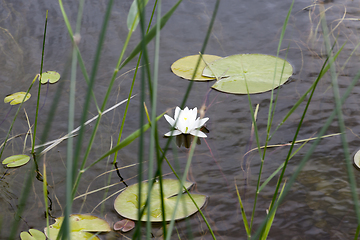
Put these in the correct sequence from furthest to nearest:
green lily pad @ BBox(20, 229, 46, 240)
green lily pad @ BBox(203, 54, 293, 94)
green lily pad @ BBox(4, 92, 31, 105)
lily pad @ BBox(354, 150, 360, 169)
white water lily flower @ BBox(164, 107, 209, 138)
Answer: green lily pad @ BBox(203, 54, 293, 94)
green lily pad @ BBox(4, 92, 31, 105)
white water lily flower @ BBox(164, 107, 209, 138)
lily pad @ BBox(354, 150, 360, 169)
green lily pad @ BBox(20, 229, 46, 240)

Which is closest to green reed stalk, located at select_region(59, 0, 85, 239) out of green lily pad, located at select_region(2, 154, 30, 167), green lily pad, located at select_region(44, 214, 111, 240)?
green lily pad, located at select_region(44, 214, 111, 240)

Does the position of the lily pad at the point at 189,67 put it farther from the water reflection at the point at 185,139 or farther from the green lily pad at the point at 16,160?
the green lily pad at the point at 16,160

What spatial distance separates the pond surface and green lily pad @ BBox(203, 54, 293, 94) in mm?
57

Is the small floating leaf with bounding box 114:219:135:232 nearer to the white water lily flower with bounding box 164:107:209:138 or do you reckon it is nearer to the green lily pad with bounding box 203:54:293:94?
the white water lily flower with bounding box 164:107:209:138

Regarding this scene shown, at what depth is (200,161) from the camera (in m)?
1.38

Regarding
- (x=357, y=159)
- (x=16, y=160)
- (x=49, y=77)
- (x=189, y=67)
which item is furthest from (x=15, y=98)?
(x=357, y=159)

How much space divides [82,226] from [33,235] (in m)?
0.16

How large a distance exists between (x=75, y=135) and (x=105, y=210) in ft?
1.43

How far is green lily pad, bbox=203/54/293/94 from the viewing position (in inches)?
68.8

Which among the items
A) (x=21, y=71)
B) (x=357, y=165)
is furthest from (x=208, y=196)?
(x=21, y=71)

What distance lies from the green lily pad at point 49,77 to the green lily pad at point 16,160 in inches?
21.6

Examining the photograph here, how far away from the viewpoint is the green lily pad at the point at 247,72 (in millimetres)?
1747

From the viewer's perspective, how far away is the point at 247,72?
1.85 m

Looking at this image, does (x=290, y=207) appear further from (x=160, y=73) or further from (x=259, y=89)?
(x=160, y=73)
